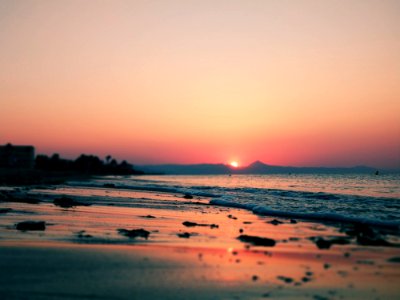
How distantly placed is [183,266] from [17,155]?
166178mm

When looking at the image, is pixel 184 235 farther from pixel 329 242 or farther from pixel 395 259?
pixel 395 259

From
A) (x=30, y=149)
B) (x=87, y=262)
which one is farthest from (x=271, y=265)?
(x=30, y=149)

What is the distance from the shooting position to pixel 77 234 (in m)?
12.5

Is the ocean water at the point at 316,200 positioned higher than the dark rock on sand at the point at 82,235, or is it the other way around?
the dark rock on sand at the point at 82,235

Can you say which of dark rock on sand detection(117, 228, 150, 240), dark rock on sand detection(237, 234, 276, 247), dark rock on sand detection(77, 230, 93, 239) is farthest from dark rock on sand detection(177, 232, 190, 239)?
dark rock on sand detection(77, 230, 93, 239)

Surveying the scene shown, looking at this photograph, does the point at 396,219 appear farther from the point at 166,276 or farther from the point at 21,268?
the point at 21,268

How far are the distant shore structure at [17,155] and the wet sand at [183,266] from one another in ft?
504

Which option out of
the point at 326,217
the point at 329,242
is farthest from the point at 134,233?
the point at 326,217

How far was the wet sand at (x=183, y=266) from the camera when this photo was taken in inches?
276

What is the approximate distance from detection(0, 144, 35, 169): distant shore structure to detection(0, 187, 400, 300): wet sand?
153m

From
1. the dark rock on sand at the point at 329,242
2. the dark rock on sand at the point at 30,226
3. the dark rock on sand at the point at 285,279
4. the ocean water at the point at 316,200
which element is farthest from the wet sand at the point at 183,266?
the ocean water at the point at 316,200

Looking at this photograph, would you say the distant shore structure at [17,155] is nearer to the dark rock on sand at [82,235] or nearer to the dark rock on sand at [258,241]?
the dark rock on sand at [82,235]

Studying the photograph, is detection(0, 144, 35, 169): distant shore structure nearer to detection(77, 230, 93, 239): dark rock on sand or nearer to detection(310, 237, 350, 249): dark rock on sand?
detection(77, 230, 93, 239): dark rock on sand

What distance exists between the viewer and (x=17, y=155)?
159 metres
